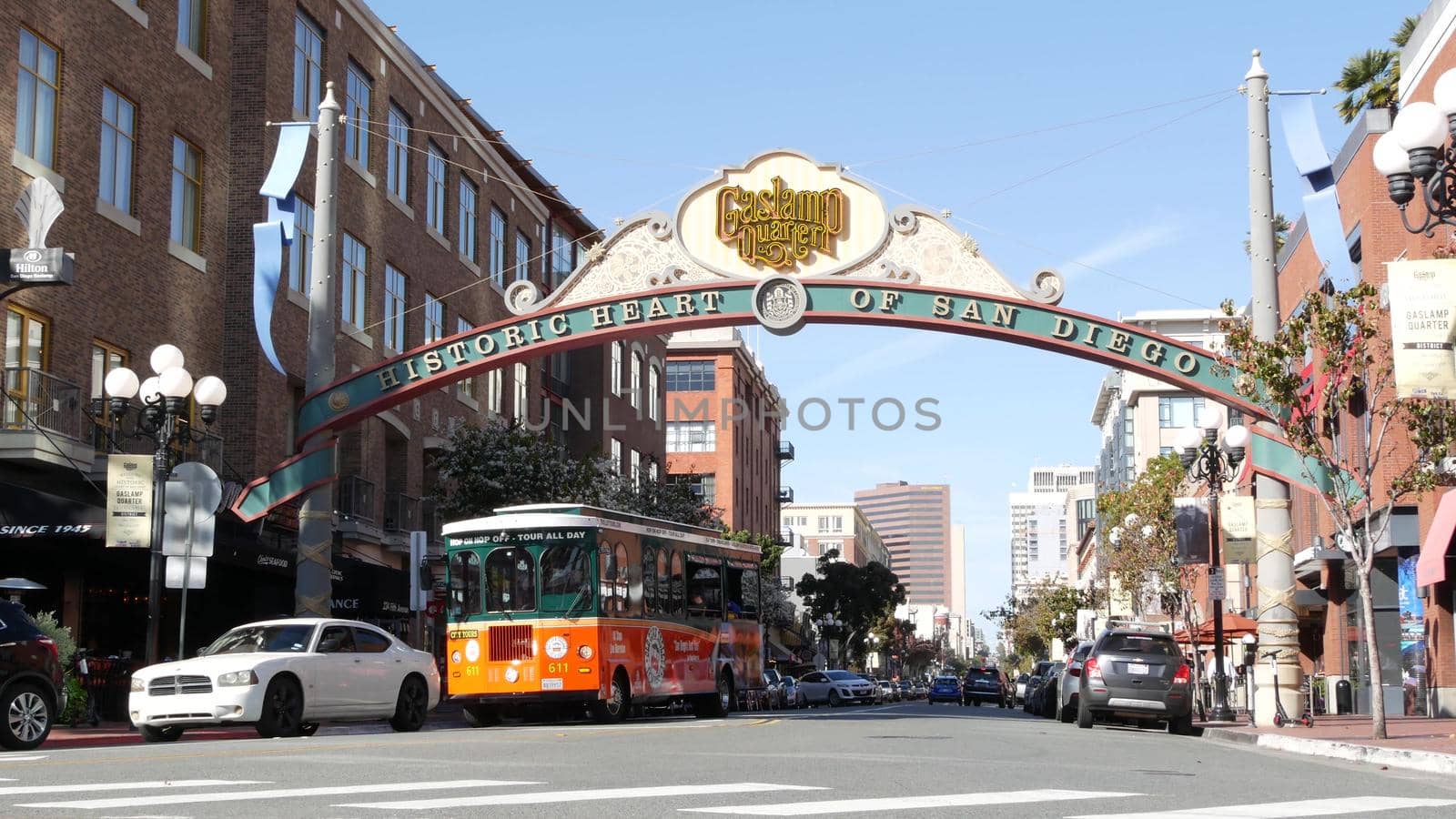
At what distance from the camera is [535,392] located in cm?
5556

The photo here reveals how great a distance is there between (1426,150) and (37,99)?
2082cm

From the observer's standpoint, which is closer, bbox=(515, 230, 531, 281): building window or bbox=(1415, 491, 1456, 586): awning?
bbox=(1415, 491, 1456, 586): awning

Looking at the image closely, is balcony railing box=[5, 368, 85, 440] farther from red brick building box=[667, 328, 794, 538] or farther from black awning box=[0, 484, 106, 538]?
red brick building box=[667, 328, 794, 538]

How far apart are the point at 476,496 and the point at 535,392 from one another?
53.0ft

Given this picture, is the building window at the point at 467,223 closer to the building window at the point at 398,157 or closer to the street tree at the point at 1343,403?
the building window at the point at 398,157

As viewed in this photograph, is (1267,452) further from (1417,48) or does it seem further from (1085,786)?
(1085,786)

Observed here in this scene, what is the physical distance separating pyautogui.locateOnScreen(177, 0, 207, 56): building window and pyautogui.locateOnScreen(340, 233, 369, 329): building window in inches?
260

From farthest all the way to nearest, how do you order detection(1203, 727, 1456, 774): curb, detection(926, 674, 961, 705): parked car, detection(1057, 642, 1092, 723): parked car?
detection(926, 674, 961, 705): parked car → detection(1057, 642, 1092, 723): parked car → detection(1203, 727, 1456, 774): curb

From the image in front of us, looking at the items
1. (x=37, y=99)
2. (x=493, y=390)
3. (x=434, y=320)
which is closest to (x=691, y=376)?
(x=493, y=390)

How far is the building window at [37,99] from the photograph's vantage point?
26.2 m

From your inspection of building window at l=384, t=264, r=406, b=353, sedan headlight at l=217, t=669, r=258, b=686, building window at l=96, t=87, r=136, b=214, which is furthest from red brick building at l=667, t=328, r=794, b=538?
sedan headlight at l=217, t=669, r=258, b=686

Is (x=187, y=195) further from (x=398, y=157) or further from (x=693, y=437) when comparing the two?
(x=693, y=437)

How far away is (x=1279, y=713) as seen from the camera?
2553 cm

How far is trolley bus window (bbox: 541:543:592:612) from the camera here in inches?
1038
